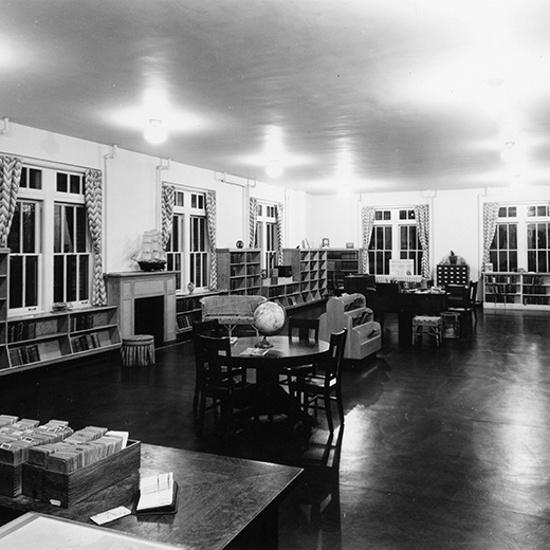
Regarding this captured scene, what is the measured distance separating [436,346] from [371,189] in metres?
7.85

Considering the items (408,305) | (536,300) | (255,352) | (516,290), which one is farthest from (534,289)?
(255,352)

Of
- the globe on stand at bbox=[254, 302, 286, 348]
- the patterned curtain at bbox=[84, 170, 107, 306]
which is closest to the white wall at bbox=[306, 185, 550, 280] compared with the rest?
the patterned curtain at bbox=[84, 170, 107, 306]

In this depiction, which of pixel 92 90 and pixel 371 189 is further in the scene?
pixel 371 189

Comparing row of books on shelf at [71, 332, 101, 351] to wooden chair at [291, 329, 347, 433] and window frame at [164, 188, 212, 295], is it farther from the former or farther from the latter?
wooden chair at [291, 329, 347, 433]

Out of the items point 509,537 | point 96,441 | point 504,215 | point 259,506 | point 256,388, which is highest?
point 504,215

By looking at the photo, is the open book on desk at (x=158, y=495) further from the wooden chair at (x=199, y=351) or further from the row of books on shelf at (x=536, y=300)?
the row of books on shelf at (x=536, y=300)

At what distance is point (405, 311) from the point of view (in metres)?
10.5

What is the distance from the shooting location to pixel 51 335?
8.31 m

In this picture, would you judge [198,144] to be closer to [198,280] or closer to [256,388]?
[198,280]

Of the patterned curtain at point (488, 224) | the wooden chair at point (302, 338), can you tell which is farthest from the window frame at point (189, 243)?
the patterned curtain at point (488, 224)

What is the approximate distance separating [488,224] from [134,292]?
37.7ft

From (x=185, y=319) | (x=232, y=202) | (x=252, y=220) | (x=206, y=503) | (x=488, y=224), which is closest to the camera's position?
(x=206, y=503)

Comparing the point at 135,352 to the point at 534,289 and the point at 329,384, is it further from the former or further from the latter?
the point at 534,289

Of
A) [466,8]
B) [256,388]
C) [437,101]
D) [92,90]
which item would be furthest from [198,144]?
[466,8]
